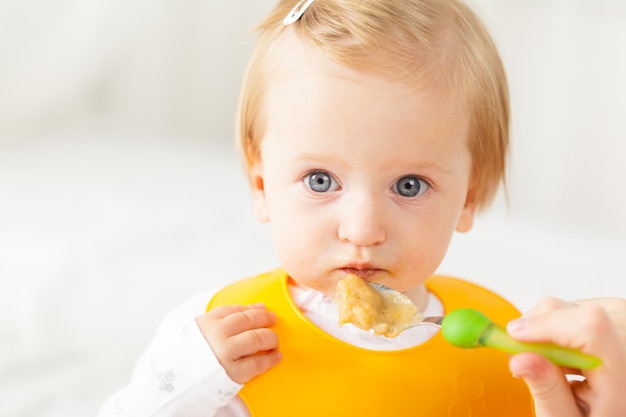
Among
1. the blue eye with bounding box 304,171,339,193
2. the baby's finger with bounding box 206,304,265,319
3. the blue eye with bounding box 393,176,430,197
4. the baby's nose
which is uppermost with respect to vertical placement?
the blue eye with bounding box 304,171,339,193

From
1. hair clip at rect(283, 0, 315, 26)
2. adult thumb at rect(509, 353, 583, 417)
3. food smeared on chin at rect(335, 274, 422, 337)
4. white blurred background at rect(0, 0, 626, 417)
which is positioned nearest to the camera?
adult thumb at rect(509, 353, 583, 417)

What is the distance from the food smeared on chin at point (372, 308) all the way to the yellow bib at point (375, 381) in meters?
0.10

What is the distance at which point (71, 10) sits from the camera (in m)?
2.37

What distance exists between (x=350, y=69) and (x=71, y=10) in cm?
153

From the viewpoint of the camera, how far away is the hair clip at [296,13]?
3.59 ft

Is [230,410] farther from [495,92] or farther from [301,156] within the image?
[495,92]

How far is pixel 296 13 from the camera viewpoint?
1.10 m

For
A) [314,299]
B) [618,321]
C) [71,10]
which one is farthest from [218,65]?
[618,321]

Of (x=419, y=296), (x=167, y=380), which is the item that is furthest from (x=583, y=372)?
(x=167, y=380)

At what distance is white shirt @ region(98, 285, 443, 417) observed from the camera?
1060 millimetres

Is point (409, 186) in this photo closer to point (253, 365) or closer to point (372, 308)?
point (372, 308)

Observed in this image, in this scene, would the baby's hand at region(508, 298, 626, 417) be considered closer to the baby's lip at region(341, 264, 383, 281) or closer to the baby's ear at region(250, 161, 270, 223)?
the baby's lip at region(341, 264, 383, 281)

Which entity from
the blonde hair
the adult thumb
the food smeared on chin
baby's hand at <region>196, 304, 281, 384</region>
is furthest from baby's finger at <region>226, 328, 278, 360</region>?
the adult thumb

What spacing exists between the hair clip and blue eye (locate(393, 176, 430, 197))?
0.22 meters
